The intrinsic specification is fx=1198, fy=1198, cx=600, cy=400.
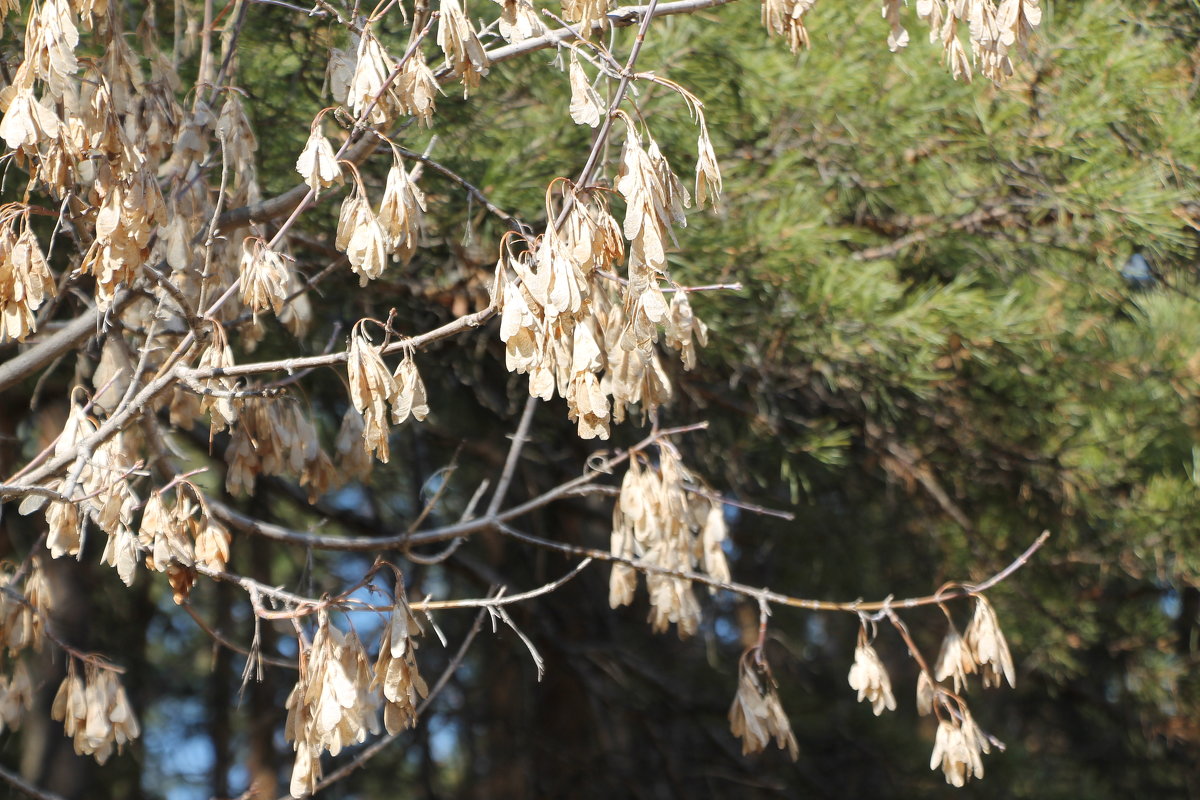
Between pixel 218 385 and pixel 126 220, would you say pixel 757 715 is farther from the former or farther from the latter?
pixel 126 220

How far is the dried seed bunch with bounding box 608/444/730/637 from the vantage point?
58.2 inches

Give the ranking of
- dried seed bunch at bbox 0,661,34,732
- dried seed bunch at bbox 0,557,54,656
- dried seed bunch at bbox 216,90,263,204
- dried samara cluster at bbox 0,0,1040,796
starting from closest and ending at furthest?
dried samara cluster at bbox 0,0,1040,796
dried seed bunch at bbox 216,90,263,204
dried seed bunch at bbox 0,557,54,656
dried seed bunch at bbox 0,661,34,732

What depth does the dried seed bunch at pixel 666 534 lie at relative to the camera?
4.85 feet

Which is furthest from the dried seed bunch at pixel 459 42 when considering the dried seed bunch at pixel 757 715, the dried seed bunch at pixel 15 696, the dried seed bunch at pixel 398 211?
the dried seed bunch at pixel 15 696

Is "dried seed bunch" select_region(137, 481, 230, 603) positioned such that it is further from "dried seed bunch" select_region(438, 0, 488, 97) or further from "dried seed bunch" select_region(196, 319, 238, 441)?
"dried seed bunch" select_region(438, 0, 488, 97)

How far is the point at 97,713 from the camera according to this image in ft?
4.63

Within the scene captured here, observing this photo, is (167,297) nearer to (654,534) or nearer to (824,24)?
(654,534)

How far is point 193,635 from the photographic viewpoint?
479 centimetres

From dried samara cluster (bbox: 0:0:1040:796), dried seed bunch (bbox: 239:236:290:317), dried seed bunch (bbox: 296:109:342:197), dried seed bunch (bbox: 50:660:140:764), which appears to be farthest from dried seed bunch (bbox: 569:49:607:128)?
dried seed bunch (bbox: 50:660:140:764)

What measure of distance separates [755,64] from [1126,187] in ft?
2.27

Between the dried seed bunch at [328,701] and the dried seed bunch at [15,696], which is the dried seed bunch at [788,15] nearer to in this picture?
the dried seed bunch at [328,701]

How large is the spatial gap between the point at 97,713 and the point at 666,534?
2.32 ft

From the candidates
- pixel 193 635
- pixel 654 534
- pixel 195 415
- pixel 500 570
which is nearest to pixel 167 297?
pixel 195 415

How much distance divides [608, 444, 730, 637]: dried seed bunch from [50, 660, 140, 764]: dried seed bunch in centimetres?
62
